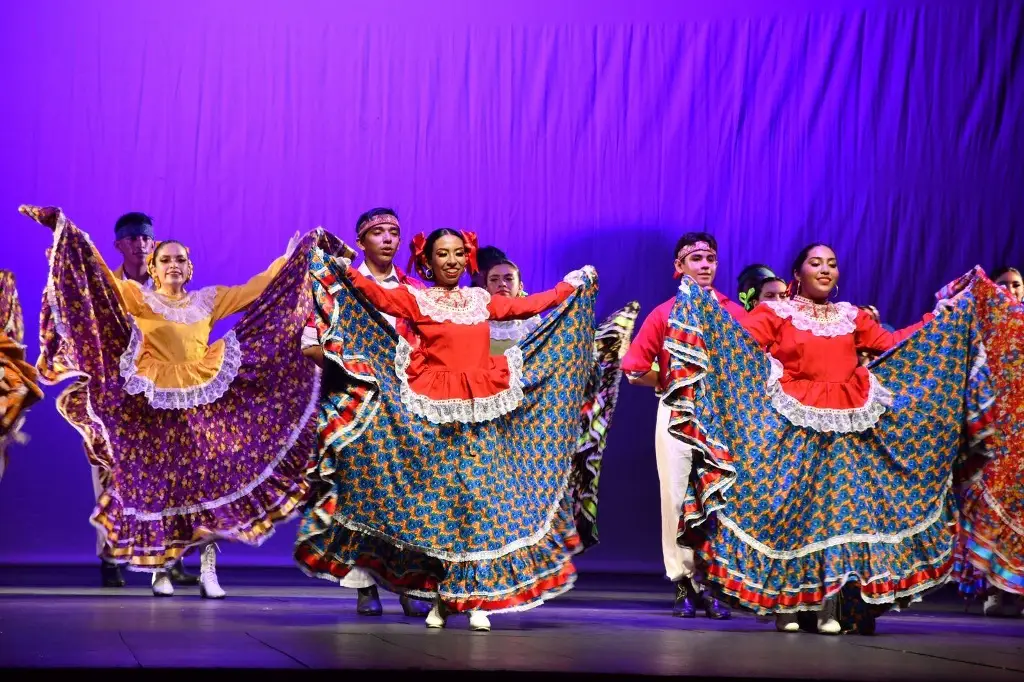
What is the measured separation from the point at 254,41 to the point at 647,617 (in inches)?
157

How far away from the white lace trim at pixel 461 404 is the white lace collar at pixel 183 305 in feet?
5.13

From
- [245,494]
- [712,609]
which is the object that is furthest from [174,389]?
[712,609]

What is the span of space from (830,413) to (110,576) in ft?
11.3

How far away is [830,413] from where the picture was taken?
197 inches

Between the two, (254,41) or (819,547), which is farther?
(254,41)

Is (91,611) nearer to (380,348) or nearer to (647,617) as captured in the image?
(380,348)

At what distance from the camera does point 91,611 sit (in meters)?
5.09

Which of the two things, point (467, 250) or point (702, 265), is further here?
point (702, 265)

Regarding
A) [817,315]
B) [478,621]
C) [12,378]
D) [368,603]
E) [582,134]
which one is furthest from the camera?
[582,134]

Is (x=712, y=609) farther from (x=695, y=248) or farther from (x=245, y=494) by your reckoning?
(x=245, y=494)

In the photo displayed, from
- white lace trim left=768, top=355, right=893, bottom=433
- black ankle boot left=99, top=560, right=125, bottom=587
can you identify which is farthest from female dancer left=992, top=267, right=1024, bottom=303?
black ankle boot left=99, top=560, right=125, bottom=587

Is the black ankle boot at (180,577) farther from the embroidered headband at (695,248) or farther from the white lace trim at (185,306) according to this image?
the embroidered headband at (695,248)

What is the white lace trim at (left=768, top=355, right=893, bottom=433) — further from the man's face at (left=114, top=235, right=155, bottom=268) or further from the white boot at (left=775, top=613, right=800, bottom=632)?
the man's face at (left=114, top=235, right=155, bottom=268)

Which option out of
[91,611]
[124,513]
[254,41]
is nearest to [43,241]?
[254,41]
